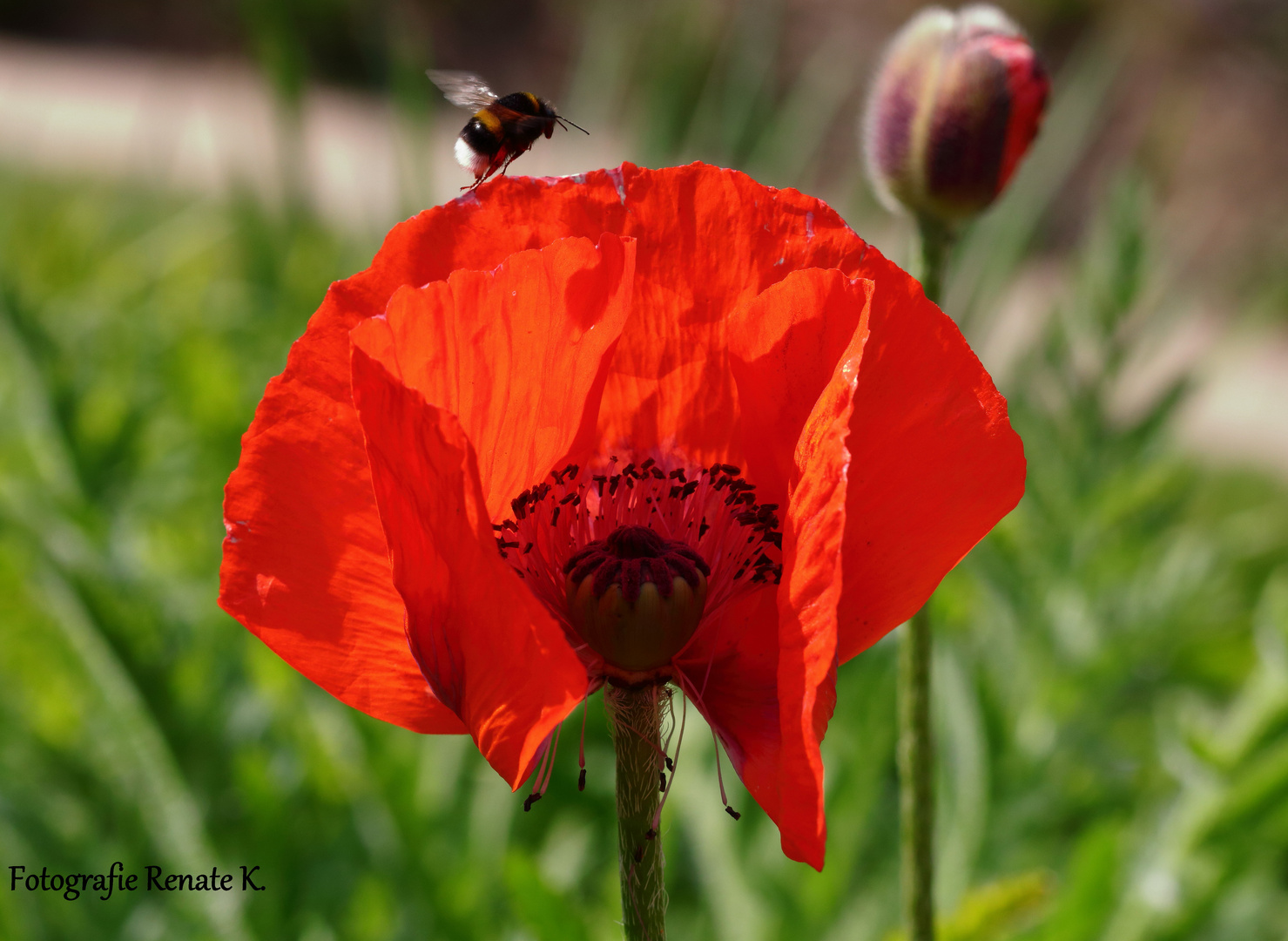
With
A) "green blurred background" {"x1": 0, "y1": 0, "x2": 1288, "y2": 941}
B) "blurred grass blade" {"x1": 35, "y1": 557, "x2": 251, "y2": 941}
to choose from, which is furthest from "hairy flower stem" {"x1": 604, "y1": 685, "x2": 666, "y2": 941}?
"blurred grass blade" {"x1": 35, "y1": 557, "x2": 251, "y2": 941}

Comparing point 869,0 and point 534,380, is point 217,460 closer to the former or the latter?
point 534,380

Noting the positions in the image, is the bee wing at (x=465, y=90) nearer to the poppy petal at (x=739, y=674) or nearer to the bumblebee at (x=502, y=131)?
the bumblebee at (x=502, y=131)

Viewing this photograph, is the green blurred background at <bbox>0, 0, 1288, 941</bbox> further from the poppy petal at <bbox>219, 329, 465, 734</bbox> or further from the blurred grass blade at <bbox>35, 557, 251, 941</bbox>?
the poppy petal at <bbox>219, 329, 465, 734</bbox>

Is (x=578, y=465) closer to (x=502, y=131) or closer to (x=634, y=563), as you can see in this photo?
(x=634, y=563)

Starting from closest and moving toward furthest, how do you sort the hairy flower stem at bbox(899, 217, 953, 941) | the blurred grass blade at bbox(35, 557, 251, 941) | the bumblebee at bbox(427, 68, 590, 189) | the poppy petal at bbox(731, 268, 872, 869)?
the poppy petal at bbox(731, 268, 872, 869), the hairy flower stem at bbox(899, 217, 953, 941), the bumblebee at bbox(427, 68, 590, 189), the blurred grass blade at bbox(35, 557, 251, 941)

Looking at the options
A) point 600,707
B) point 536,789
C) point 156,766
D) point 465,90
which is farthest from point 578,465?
point 600,707

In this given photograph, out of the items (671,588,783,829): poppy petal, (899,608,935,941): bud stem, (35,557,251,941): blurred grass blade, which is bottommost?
(35,557,251,941): blurred grass blade

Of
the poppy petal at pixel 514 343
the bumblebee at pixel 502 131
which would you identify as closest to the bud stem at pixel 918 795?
the poppy petal at pixel 514 343
